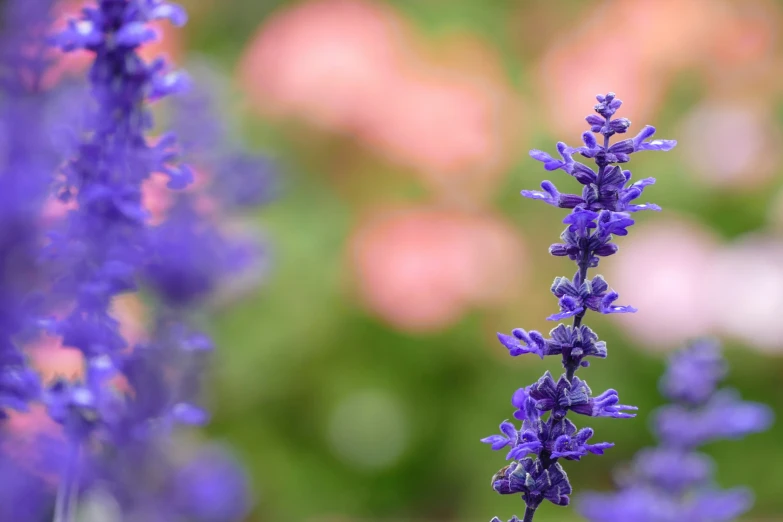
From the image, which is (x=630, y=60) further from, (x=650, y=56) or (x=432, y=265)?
(x=432, y=265)

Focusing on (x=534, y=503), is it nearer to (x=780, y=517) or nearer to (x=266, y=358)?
(x=266, y=358)

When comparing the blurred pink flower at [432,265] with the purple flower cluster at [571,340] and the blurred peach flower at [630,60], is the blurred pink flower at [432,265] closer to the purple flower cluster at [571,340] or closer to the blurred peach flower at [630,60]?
the blurred peach flower at [630,60]

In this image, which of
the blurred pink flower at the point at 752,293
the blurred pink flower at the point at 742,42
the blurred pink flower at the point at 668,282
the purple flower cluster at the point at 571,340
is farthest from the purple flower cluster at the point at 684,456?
the blurred pink flower at the point at 742,42

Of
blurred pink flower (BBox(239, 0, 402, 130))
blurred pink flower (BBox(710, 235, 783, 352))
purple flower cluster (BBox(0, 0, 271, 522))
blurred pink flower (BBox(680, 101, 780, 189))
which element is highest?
blurred pink flower (BBox(239, 0, 402, 130))

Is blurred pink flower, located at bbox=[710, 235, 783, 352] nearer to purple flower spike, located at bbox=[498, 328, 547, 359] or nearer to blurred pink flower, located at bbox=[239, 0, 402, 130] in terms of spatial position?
blurred pink flower, located at bbox=[239, 0, 402, 130]

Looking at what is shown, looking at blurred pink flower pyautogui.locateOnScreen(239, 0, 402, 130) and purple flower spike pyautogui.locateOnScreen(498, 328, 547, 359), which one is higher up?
blurred pink flower pyautogui.locateOnScreen(239, 0, 402, 130)

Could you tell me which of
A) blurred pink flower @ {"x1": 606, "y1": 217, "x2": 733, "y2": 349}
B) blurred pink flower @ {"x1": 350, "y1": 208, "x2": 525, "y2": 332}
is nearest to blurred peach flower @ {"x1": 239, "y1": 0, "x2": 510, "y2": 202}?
blurred pink flower @ {"x1": 350, "y1": 208, "x2": 525, "y2": 332}

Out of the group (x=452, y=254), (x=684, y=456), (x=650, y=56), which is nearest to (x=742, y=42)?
(x=650, y=56)
